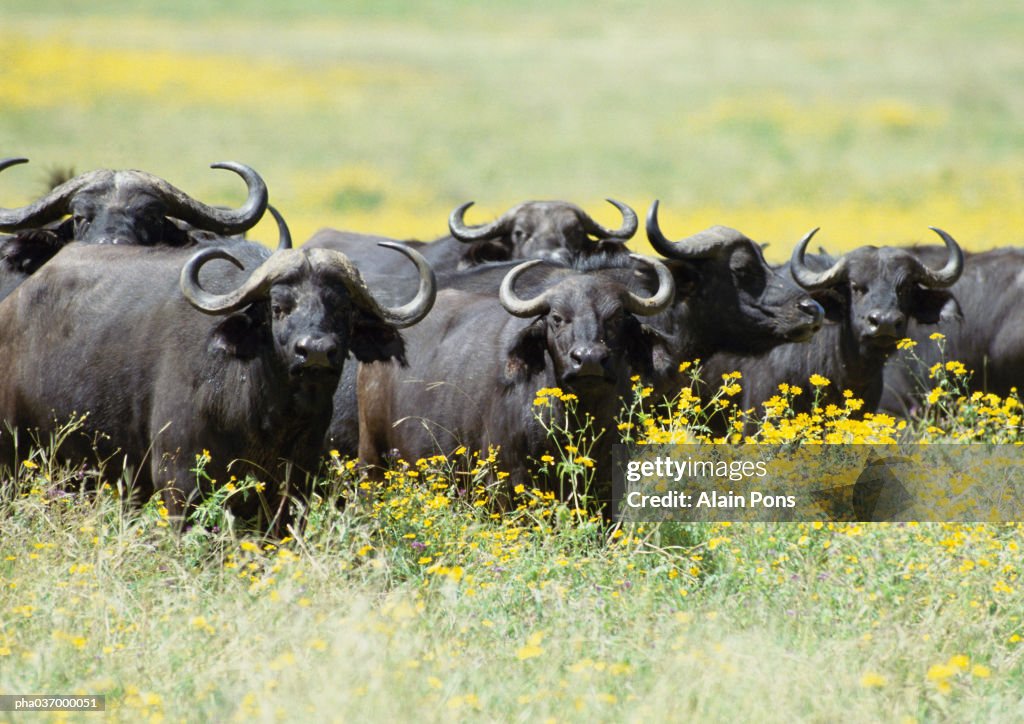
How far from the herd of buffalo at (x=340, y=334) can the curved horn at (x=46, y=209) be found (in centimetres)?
2

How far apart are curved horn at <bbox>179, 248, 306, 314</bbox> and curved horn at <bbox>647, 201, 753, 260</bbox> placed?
340cm

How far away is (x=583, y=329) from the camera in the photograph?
774 cm

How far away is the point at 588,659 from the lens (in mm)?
5777

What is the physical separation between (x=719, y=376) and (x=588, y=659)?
4918 mm

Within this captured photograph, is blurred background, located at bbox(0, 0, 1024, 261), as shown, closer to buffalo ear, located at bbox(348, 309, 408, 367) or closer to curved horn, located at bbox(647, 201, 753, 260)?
curved horn, located at bbox(647, 201, 753, 260)

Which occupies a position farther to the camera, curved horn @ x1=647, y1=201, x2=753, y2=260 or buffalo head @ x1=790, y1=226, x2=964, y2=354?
buffalo head @ x1=790, y1=226, x2=964, y2=354

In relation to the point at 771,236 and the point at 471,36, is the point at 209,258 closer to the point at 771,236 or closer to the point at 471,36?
the point at 771,236

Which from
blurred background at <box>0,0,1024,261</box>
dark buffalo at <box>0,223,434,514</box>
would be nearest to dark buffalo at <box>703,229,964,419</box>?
dark buffalo at <box>0,223,434,514</box>

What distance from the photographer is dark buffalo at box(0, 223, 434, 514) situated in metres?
7.09

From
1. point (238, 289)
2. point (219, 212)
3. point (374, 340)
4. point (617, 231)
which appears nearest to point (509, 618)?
point (374, 340)

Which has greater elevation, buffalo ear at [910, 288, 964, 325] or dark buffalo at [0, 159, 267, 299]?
dark buffalo at [0, 159, 267, 299]

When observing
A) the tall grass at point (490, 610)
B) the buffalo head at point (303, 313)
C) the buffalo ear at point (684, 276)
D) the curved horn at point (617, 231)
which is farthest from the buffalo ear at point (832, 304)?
the buffalo head at point (303, 313)

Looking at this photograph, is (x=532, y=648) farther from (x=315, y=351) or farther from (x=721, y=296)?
(x=721, y=296)

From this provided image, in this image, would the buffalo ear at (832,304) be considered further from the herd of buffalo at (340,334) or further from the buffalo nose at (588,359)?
the buffalo nose at (588,359)
